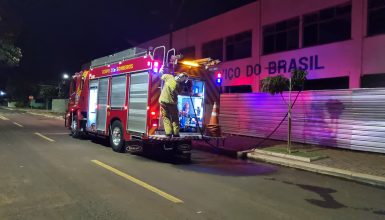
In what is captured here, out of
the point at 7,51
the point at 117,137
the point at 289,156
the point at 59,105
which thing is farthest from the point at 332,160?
the point at 59,105

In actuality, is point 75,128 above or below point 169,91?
below

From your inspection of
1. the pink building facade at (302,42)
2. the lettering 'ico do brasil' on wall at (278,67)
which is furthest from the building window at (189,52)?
the lettering 'ico do brasil' on wall at (278,67)

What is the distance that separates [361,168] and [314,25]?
11971mm

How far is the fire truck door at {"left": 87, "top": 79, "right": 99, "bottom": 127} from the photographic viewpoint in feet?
50.1

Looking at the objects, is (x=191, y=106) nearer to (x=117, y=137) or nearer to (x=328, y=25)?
(x=117, y=137)

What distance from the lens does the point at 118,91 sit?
44.5 ft

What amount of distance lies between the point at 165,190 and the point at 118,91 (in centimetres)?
640

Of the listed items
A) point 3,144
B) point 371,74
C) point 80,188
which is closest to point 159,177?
point 80,188

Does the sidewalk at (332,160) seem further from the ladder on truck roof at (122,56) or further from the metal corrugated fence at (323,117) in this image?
the ladder on truck roof at (122,56)

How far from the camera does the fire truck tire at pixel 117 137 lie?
13.0 metres

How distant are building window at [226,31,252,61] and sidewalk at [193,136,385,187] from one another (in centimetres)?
1123

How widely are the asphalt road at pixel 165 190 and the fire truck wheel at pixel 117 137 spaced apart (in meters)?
0.85

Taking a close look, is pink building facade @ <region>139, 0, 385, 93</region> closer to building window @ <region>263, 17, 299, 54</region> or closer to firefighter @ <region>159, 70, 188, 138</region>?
building window @ <region>263, 17, 299, 54</region>

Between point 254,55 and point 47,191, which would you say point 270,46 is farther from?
point 47,191
